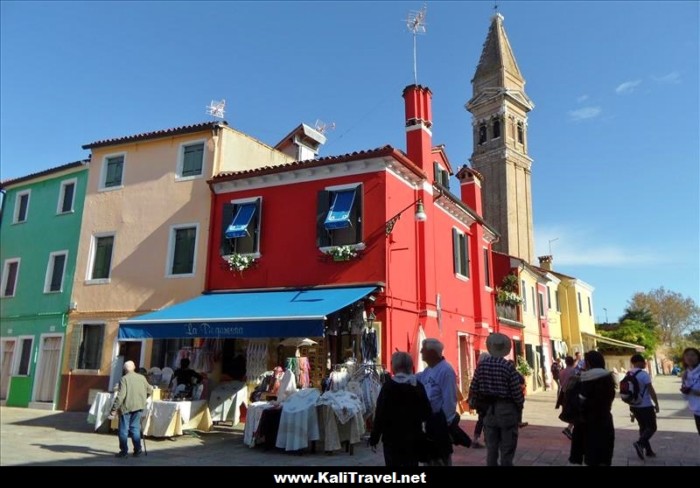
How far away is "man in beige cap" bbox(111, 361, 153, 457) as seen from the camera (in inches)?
335

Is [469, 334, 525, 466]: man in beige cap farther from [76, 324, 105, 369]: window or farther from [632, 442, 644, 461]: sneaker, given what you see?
[76, 324, 105, 369]: window

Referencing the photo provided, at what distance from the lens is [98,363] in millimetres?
15672

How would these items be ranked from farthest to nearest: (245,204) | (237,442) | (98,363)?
(98,363)
(245,204)
(237,442)

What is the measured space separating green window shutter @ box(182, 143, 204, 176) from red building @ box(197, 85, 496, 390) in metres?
1.16

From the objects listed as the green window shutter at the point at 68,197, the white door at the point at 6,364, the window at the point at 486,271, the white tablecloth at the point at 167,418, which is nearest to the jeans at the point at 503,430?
the white tablecloth at the point at 167,418

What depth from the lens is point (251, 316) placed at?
11.0 m

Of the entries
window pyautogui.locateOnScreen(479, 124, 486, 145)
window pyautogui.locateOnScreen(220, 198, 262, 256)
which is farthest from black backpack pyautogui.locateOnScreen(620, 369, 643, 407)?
window pyautogui.locateOnScreen(479, 124, 486, 145)

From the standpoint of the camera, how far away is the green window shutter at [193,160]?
15.7 meters

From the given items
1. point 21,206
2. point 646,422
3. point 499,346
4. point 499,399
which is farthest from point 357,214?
point 21,206

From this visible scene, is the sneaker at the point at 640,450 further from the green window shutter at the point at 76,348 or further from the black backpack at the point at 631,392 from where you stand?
the green window shutter at the point at 76,348

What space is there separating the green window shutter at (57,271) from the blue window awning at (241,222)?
7.37 meters
